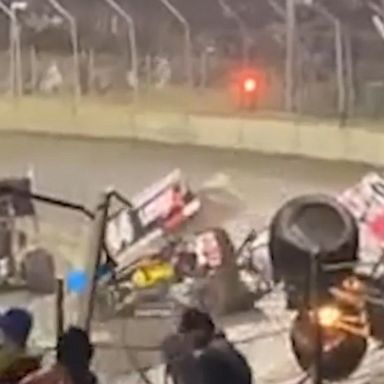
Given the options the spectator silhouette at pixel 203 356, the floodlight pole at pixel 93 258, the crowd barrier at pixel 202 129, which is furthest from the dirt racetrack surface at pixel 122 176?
the spectator silhouette at pixel 203 356

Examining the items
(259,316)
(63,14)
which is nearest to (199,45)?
(63,14)

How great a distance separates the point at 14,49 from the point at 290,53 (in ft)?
1.82

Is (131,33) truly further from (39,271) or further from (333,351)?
(333,351)

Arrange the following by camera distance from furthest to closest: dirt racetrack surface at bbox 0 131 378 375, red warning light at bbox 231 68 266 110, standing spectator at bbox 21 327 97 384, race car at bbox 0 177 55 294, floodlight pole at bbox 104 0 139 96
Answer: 1. floodlight pole at bbox 104 0 139 96
2. red warning light at bbox 231 68 266 110
3. race car at bbox 0 177 55 294
4. dirt racetrack surface at bbox 0 131 378 375
5. standing spectator at bbox 21 327 97 384

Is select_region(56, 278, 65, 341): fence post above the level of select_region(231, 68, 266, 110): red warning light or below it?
below

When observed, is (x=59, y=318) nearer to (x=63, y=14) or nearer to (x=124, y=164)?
(x=124, y=164)

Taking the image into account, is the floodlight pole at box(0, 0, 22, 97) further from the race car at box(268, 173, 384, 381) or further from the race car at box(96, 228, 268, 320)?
the race car at box(268, 173, 384, 381)

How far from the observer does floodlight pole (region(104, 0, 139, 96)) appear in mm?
2436

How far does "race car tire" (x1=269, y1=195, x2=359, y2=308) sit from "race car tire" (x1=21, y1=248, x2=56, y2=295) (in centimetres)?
41

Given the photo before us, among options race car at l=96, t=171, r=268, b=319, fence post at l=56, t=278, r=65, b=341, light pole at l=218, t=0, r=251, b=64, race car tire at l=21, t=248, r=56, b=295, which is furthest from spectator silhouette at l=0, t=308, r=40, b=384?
light pole at l=218, t=0, r=251, b=64

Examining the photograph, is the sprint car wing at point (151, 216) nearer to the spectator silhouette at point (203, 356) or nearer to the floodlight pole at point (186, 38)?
the floodlight pole at point (186, 38)

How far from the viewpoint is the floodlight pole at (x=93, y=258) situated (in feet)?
5.06

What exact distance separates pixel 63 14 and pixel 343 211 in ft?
3.51

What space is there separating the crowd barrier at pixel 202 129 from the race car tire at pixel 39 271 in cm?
33
